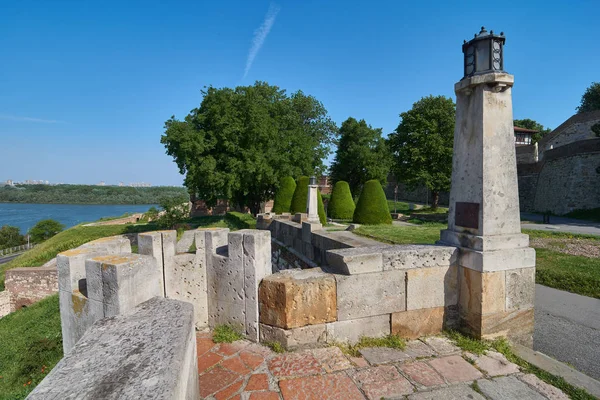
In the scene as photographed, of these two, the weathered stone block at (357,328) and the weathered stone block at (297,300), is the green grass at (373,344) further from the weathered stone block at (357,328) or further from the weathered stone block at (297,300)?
the weathered stone block at (297,300)

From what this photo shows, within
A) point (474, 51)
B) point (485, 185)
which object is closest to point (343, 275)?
point (485, 185)

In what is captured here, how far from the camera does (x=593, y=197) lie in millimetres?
21891

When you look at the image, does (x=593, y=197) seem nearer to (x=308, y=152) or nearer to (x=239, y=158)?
(x=308, y=152)

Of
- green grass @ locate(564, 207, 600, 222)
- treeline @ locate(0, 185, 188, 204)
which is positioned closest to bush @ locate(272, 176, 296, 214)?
green grass @ locate(564, 207, 600, 222)

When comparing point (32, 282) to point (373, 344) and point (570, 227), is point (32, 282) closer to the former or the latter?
point (373, 344)

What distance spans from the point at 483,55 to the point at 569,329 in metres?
4.02

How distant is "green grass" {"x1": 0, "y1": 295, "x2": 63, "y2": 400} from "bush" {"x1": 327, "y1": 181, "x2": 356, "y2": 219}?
14.8m

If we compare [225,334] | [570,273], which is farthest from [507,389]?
[570,273]

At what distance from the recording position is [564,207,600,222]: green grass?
19919 millimetres

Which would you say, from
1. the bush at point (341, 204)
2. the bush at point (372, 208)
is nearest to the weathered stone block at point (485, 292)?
the bush at point (372, 208)

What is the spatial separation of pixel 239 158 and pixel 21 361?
1581 centimetres

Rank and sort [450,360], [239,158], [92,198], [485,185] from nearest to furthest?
[450,360] < [485,185] < [239,158] < [92,198]

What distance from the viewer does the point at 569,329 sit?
4332mm

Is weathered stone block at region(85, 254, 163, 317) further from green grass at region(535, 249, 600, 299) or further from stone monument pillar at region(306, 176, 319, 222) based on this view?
stone monument pillar at region(306, 176, 319, 222)
